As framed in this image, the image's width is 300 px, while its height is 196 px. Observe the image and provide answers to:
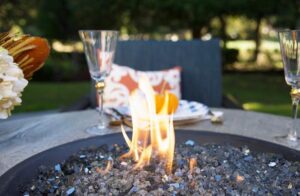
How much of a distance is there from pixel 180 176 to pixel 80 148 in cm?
33

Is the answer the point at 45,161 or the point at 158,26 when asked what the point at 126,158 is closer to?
the point at 45,161

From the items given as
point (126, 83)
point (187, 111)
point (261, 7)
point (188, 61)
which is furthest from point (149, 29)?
point (187, 111)

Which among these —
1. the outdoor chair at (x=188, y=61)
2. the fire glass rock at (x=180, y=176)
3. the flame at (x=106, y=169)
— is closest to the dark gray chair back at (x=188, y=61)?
the outdoor chair at (x=188, y=61)

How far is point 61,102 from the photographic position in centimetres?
563

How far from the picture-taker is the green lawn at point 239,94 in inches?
203

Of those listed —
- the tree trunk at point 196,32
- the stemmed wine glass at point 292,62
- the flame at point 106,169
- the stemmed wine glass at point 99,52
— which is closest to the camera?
the flame at point 106,169

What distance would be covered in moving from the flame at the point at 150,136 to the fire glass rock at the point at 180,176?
0.08ft

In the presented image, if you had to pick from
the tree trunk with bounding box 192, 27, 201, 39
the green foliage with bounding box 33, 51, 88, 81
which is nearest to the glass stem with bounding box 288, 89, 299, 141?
the tree trunk with bounding box 192, 27, 201, 39

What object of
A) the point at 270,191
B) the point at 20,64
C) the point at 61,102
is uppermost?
the point at 20,64

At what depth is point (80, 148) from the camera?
1.12m

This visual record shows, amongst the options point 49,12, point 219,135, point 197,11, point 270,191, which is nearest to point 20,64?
point 219,135

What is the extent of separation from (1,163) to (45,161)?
11 cm

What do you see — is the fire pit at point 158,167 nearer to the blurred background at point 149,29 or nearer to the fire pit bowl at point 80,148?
the fire pit bowl at point 80,148

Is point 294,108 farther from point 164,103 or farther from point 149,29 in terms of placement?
point 149,29
